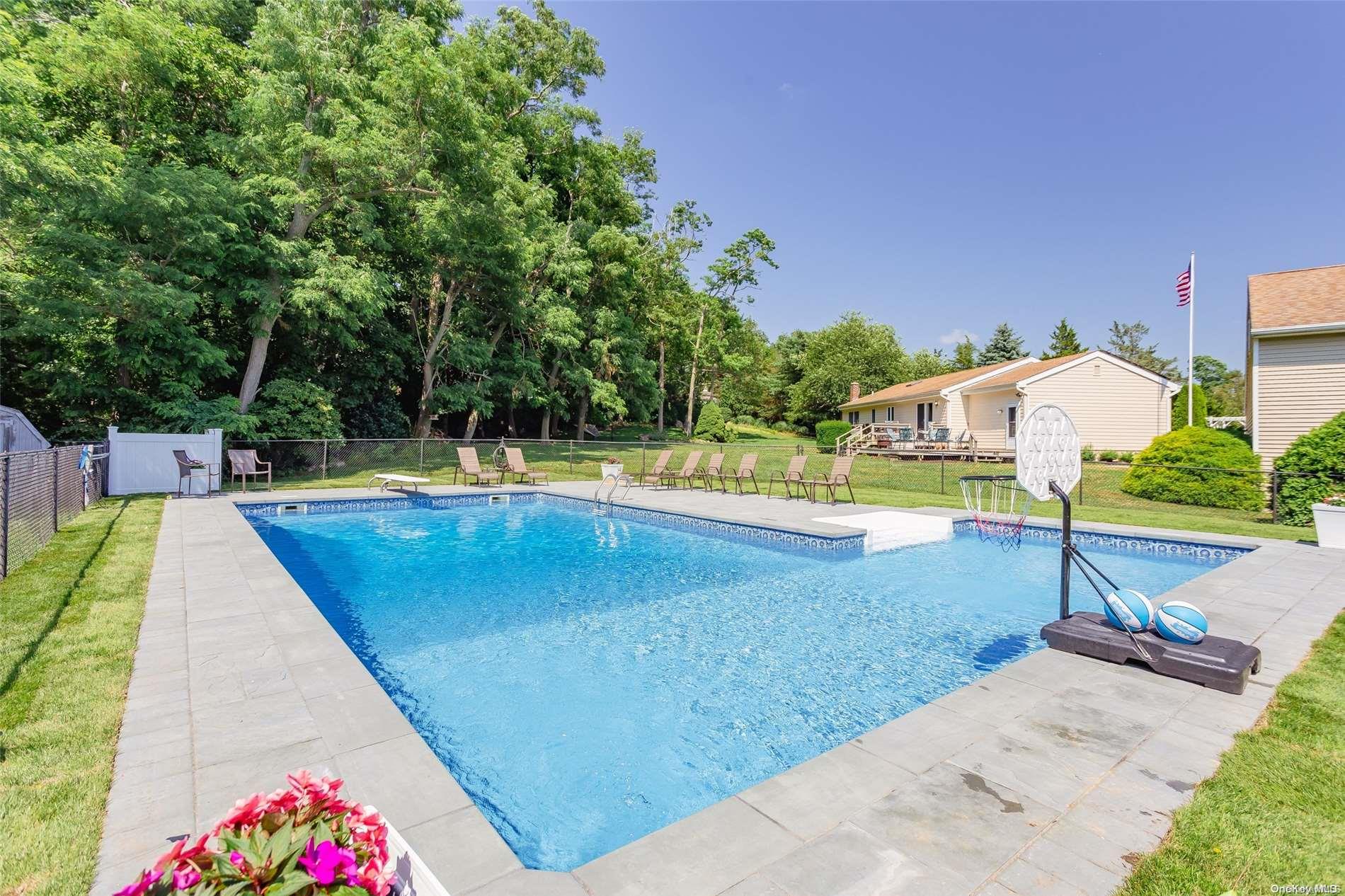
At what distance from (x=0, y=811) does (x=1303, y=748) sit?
5200 mm

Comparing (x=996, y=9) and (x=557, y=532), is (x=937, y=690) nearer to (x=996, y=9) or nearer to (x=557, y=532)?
(x=557, y=532)

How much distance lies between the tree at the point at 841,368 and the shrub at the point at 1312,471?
2955cm

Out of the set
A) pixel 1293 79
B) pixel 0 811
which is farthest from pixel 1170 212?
pixel 0 811

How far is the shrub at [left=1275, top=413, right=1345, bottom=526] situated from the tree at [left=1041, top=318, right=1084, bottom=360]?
119 ft

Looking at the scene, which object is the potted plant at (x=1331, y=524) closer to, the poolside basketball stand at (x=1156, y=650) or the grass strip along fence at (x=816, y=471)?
the grass strip along fence at (x=816, y=471)

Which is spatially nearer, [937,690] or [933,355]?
[937,690]

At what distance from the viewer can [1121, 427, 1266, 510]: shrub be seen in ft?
38.6

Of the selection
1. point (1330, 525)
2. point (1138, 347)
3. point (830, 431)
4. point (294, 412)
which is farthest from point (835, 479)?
point (1138, 347)

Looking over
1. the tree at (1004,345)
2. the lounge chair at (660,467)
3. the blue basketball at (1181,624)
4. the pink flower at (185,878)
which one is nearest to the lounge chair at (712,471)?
the lounge chair at (660,467)

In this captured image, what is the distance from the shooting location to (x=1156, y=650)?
347 centimetres

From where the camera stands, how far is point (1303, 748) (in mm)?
2598

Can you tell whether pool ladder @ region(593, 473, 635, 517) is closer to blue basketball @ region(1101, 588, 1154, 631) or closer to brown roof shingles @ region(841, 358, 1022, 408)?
blue basketball @ region(1101, 588, 1154, 631)

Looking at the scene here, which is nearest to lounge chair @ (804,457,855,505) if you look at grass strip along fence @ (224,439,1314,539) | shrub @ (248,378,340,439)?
grass strip along fence @ (224,439,1314,539)

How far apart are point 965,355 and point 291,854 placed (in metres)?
51.9
